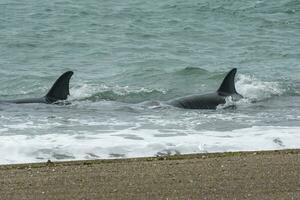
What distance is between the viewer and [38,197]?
7.10 meters

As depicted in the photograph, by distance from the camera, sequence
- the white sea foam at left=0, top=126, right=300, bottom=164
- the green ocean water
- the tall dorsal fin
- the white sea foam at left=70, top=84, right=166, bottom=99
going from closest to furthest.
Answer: the white sea foam at left=0, top=126, right=300, bottom=164 → the green ocean water → the tall dorsal fin → the white sea foam at left=70, top=84, right=166, bottom=99

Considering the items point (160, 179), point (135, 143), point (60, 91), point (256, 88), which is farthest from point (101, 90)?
point (160, 179)

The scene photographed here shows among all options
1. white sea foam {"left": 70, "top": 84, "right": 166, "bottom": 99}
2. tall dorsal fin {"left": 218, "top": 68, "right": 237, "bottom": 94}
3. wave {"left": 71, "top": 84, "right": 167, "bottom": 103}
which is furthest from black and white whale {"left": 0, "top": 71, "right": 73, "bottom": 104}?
tall dorsal fin {"left": 218, "top": 68, "right": 237, "bottom": 94}

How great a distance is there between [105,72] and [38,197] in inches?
534

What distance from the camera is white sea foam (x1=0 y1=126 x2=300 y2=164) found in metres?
9.66

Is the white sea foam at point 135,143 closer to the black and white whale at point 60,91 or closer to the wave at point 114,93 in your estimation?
the black and white whale at point 60,91

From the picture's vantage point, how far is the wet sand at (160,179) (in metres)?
7.17

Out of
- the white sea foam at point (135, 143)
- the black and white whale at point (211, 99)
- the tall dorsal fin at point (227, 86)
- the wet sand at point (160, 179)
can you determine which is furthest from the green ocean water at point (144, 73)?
the wet sand at point (160, 179)

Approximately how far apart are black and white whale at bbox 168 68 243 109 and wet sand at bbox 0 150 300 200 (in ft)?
17.3

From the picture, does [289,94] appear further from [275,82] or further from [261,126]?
[261,126]

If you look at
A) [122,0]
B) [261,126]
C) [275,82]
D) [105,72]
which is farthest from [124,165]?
[122,0]

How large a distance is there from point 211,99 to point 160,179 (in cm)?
713

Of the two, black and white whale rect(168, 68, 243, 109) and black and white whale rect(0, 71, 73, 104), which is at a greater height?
black and white whale rect(0, 71, 73, 104)

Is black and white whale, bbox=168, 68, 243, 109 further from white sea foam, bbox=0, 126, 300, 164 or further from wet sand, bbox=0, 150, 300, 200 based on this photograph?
wet sand, bbox=0, 150, 300, 200
